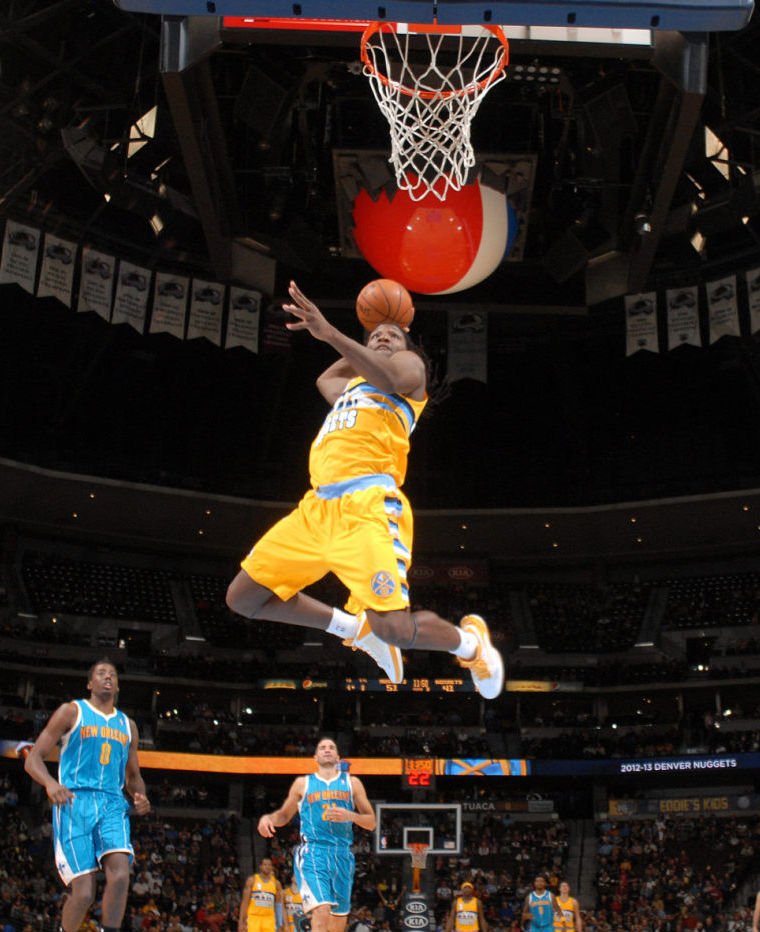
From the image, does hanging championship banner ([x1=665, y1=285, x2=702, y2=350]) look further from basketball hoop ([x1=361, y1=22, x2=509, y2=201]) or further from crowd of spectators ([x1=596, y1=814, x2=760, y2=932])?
crowd of spectators ([x1=596, y1=814, x2=760, y2=932])

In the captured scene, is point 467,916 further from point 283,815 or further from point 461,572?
point 461,572

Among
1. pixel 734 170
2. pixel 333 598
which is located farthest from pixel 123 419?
pixel 734 170

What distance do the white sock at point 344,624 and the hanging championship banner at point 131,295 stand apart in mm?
15185

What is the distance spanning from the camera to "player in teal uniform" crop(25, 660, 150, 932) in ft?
21.8

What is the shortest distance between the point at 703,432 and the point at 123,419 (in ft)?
53.8

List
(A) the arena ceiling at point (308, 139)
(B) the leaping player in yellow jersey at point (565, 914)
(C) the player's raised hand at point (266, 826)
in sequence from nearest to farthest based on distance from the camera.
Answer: (C) the player's raised hand at point (266, 826), (A) the arena ceiling at point (308, 139), (B) the leaping player in yellow jersey at point (565, 914)

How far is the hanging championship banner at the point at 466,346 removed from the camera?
22.8 meters

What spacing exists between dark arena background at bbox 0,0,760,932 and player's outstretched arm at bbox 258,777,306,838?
8.07m

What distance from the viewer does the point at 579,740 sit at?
30.3 meters

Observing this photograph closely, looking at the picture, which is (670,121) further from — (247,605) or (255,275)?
(247,605)

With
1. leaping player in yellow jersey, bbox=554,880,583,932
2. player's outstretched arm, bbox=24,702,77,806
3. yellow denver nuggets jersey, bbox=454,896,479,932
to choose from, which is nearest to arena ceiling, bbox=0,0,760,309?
player's outstretched arm, bbox=24,702,77,806

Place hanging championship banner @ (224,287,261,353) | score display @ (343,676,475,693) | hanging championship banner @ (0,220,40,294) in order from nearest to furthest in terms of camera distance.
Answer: hanging championship banner @ (0,220,40,294) → hanging championship banner @ (224,287,261,353) → score display @ (343,676,475,693)

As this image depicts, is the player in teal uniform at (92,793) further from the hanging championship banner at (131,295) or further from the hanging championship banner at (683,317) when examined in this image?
the hanging championship banner at (683,317)

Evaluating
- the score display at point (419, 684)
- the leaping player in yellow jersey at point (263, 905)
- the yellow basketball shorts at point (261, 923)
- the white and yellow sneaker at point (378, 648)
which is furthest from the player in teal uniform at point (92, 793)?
the score display at point (419, 684)
